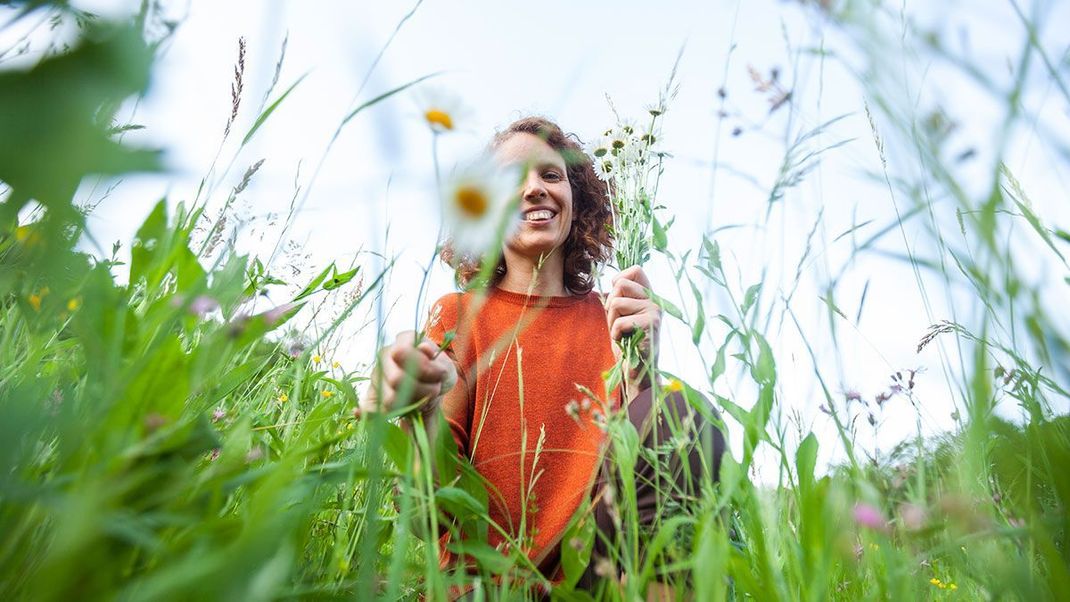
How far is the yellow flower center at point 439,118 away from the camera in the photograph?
0.58 m

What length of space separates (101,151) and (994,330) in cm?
64

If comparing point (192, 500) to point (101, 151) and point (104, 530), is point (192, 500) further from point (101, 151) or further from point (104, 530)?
point (101, 151)

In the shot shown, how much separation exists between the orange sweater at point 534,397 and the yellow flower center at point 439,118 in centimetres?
111

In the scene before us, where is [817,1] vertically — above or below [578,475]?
above

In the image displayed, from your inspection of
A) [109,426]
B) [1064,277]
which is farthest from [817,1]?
[109,426]

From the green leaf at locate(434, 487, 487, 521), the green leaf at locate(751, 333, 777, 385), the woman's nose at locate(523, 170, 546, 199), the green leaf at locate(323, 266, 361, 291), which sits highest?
the woman's nose at locate(523, 170, 546, 199)

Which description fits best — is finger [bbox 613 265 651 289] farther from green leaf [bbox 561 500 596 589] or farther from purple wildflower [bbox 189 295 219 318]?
purple wildflower [bbox 189 295 219 318]

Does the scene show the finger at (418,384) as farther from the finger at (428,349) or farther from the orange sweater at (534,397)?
the orange sweater at (534,397)

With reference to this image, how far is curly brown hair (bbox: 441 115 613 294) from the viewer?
2.56 m

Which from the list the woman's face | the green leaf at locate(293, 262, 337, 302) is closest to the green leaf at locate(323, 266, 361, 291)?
the green leaf at locate(293, 262, 337, 302)

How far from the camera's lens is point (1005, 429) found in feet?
1.76

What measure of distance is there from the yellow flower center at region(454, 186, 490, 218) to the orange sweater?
1214mm

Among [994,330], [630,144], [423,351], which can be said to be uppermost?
[630,144]

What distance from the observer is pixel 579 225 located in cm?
274
